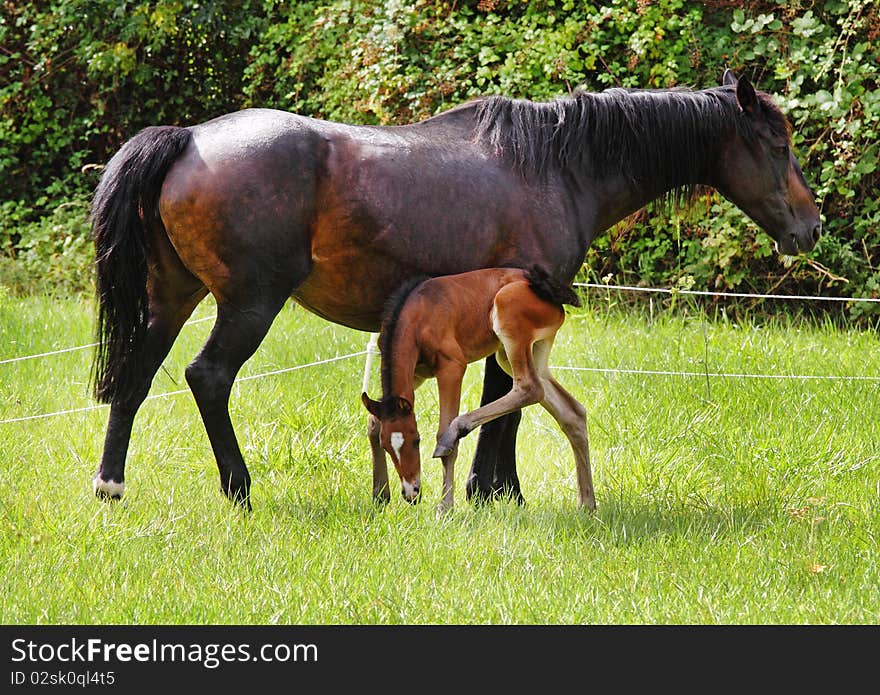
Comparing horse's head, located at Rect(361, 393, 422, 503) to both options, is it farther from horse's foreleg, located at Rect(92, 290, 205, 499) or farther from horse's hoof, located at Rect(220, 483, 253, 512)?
horse's foreleg, located at Rect(92, 290, 205, 499)

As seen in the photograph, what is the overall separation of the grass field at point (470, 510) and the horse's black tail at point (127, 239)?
0.68m

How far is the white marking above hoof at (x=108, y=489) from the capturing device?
5273 millimetres

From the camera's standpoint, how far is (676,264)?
1046 cm

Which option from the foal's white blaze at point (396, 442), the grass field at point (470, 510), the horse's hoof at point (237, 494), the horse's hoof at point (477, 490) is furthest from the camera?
the horse's hoof at point (477, 490)

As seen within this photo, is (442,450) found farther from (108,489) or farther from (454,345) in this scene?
(108,489)

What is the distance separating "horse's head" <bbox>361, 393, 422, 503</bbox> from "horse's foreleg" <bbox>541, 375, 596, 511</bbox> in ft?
2.62

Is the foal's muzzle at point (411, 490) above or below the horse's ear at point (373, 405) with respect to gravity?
below

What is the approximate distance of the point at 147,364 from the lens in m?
5.36

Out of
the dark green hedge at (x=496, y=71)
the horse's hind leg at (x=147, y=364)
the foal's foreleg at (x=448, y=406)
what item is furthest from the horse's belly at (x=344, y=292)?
the dark green hedge at (x=496, y=71)

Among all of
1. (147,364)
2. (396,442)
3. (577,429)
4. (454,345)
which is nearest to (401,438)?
A: (396,442)

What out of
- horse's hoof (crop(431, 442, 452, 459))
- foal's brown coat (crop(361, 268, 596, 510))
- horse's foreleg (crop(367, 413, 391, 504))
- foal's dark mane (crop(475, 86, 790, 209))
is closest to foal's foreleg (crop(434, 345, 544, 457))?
foal's brown coat (crop(361, 268, 596, 510))

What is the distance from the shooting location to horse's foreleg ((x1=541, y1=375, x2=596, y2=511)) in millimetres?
5305

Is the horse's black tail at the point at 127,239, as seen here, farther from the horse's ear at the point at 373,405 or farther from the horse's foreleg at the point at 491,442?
the horse's foreleg at the point at 491,442

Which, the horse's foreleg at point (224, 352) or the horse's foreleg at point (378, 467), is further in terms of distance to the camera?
the horse's foreleg at point (378, 467)
